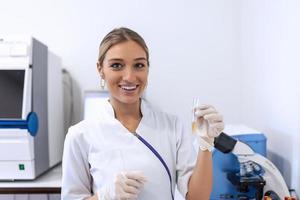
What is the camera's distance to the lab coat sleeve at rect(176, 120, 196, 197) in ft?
3.18

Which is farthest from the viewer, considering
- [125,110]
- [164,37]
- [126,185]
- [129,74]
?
[164,37]

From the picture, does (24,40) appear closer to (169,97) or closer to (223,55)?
(169,97)

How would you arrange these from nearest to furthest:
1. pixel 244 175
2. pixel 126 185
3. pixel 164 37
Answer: pixel 126 185, pixel 244 175, pixel 164 37

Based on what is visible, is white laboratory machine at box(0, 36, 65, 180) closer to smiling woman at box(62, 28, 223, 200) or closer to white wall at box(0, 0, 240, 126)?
white wall at box(0, 0, 240, 126)

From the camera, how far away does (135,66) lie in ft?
3.17

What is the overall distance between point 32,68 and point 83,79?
535mm

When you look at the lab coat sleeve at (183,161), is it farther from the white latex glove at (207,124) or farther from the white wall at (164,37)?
the white wall at (164,37)

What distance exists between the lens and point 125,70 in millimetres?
943

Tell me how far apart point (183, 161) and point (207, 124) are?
0.16 metres

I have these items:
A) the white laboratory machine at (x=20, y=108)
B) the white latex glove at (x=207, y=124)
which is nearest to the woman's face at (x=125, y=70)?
the white latex glove at (x=207, y=124)

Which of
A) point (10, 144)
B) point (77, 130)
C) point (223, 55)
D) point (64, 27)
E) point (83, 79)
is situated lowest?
point (10, 144)

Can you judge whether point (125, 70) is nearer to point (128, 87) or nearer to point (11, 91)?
point (128, 87)

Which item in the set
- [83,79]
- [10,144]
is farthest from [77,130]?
[83,79]

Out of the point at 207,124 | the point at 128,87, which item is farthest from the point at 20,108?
the point at 207,124
